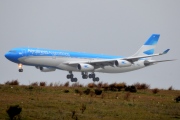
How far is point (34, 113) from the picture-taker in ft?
91.6

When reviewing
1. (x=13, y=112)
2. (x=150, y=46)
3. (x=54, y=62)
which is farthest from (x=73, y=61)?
(x=13, y=112)

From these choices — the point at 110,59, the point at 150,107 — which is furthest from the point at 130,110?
the point at 110,59

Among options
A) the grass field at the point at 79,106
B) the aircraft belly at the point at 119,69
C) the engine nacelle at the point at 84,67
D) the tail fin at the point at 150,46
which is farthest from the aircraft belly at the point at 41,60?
the grass field at the point at 79,106

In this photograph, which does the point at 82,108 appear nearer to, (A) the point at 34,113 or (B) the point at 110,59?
(A) the point at 34,113

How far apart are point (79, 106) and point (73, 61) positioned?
36931 mm

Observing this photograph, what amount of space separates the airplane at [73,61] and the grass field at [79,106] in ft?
78.1

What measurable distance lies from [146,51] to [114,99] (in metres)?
43.4

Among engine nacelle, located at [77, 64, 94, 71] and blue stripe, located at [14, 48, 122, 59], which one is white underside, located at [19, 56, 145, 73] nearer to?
blue stripe, located at [14, 48, 122, 59]

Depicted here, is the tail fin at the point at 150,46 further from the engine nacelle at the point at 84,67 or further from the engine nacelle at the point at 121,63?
the engine nacelle at the point at 84,67

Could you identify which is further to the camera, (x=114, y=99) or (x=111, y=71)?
(x=111, y=71)

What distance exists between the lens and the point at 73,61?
226 feet

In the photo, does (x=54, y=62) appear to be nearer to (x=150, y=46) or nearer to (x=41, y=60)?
(x=41, y=60)

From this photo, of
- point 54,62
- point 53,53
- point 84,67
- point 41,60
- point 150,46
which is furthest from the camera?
point 150,46

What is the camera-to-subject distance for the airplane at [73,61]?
63.9 metres
